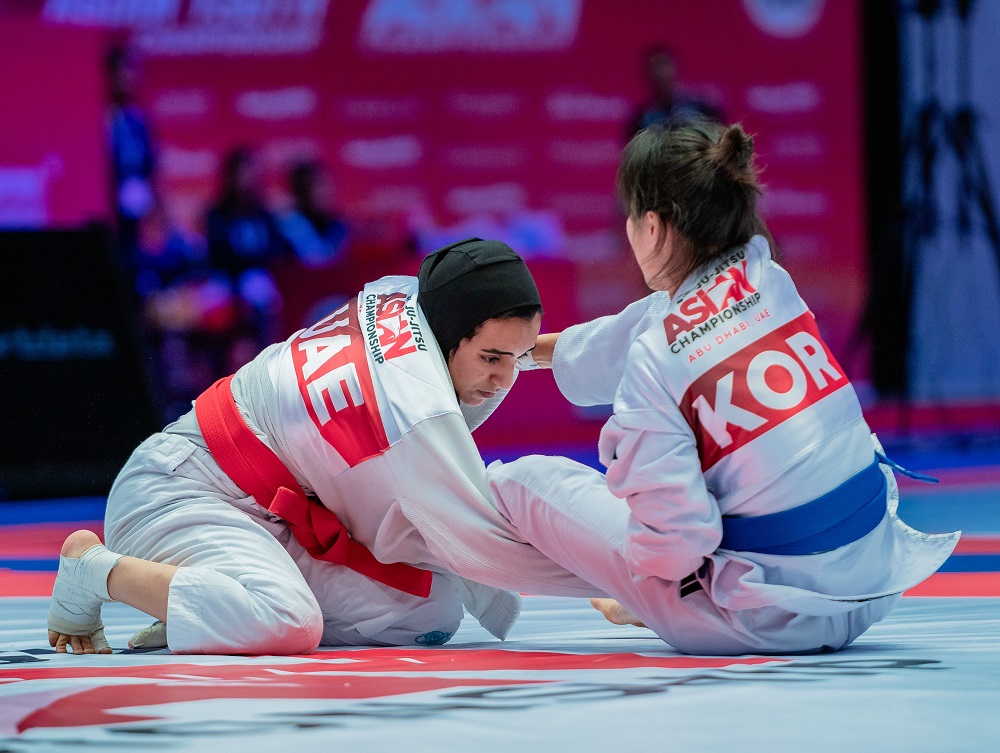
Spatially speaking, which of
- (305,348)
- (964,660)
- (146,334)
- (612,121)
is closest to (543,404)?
(612,121)

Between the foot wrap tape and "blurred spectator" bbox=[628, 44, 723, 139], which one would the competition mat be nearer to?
the foot wrap tape

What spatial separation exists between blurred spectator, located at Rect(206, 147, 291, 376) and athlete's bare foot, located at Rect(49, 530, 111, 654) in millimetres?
5597

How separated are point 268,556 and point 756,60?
294 inches

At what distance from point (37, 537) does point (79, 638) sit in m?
2.38

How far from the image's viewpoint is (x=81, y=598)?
7.88ft

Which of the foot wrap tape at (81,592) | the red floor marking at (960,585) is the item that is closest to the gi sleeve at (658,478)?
the foot wrap tape at (81,592)

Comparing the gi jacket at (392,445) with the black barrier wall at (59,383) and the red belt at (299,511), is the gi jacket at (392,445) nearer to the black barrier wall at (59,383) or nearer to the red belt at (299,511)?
the red belt at (299,511)

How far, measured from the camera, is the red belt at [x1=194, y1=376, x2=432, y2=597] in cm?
255

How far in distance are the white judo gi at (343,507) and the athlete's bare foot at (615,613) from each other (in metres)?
0.19

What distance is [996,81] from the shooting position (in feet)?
30.7

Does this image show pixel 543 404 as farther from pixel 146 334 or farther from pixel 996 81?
pixel 996 81

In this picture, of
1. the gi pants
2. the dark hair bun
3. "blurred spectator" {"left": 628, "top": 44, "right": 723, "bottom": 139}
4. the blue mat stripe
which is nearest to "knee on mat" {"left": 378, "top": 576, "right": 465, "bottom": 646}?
the gi pants

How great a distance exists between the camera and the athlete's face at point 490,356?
8.36 feet

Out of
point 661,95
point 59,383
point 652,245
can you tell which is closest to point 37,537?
point 59,383
